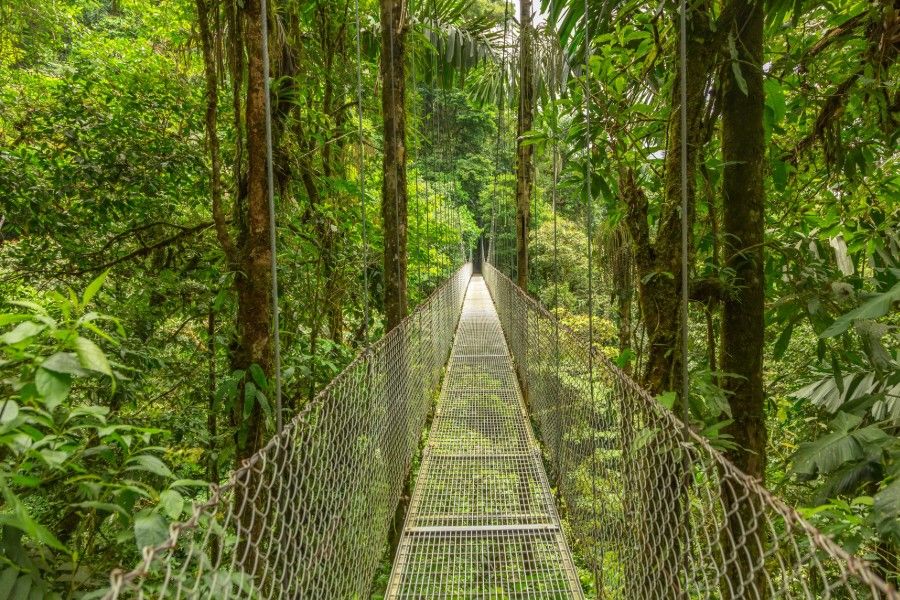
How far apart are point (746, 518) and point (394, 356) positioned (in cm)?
126

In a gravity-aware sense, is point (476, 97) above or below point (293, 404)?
above

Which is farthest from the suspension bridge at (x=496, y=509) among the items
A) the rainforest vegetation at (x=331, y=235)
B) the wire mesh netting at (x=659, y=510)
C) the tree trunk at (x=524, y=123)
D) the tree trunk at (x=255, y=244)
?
the tree trunk at (x=524, y=123)

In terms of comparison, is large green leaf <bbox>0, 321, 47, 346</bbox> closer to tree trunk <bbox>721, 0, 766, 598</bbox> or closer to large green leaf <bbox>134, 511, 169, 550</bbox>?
large green leaf <bbox>134, 511, 169, 550</bbox>

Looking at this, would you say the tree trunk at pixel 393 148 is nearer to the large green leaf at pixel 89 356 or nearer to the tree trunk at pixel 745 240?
the tree trunk at pixel 745 240

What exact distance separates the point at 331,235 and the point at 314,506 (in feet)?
5.08

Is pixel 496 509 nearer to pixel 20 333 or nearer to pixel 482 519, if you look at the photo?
pixel 482 519

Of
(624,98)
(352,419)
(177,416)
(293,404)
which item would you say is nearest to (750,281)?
(624,98)

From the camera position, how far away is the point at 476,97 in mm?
5988

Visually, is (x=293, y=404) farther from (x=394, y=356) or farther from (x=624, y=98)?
(x=624, y=98)

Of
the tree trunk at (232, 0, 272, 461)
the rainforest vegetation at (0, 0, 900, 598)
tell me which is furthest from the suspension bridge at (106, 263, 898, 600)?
the tree trunk at (232, 0, 272, 461)

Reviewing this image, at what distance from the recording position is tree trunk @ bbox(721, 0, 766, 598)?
4.43ft

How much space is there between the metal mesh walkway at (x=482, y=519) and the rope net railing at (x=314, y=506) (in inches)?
6.5

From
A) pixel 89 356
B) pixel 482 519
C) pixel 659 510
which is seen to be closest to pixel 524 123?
pixel 482 519

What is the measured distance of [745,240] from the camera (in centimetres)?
138
